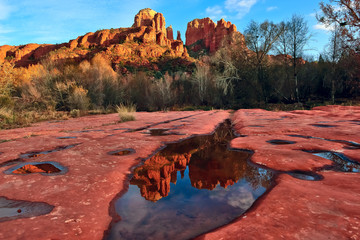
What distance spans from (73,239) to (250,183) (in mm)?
1425

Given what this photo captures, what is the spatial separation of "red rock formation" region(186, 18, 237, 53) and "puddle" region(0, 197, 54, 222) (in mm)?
95470

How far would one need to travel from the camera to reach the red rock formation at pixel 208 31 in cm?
9867

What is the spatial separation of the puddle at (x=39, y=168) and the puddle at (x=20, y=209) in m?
0.57

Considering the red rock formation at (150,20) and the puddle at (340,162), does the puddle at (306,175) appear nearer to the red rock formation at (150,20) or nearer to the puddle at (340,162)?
the puddle at (340,162)

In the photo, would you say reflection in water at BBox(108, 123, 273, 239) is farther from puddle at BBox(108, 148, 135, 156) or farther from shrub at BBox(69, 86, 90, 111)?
shrub at BBox(69, 86, 90, 111)

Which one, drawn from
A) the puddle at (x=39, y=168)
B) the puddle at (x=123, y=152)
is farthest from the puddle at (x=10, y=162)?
the puddle at (x=123, y=152)

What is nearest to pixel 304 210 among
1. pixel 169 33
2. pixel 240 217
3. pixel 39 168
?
pixel 240 217

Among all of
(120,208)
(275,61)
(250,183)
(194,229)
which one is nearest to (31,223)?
(120,208)

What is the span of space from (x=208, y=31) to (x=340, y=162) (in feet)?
396

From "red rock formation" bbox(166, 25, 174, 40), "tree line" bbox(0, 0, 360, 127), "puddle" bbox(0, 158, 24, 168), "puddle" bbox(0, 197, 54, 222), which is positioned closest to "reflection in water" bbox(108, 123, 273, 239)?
"puddle" bbox(0, 197, 54, 222)

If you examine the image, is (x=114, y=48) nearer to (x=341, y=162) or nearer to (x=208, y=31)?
(x=208, y=31)

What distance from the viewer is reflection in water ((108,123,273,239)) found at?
1145 mm

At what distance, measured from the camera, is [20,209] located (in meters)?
1.33

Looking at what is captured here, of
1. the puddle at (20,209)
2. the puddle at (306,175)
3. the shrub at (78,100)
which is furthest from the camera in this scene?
the shrub at (78,100)
